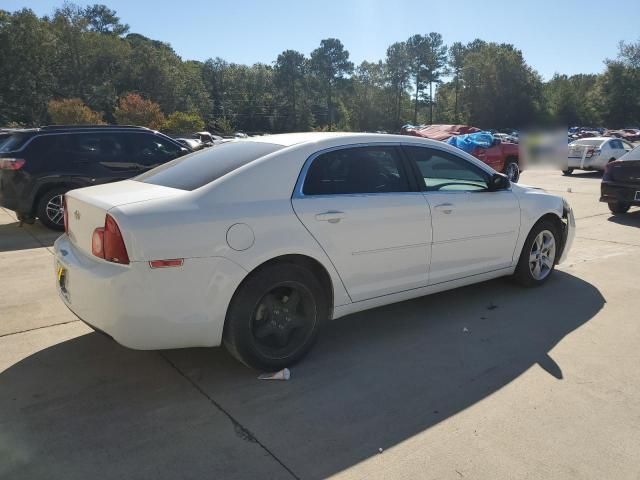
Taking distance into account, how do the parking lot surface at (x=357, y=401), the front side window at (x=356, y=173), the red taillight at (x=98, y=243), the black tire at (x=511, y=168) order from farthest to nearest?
the black tire at (x=511, y=168), the front side window at (x=356, y=173), the red taillight at (x=98, y=243), the parking lot surface at (x=357, y=401)

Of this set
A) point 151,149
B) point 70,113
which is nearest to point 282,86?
point 70,113

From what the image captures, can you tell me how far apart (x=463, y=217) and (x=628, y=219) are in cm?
659

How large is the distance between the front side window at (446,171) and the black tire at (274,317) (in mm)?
1414

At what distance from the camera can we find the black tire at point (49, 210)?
796 centimetres

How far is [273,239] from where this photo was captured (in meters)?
3.22

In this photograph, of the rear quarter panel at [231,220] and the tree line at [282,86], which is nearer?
the rear quarter panel at [231,220]

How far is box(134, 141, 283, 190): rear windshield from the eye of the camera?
11.3 ft

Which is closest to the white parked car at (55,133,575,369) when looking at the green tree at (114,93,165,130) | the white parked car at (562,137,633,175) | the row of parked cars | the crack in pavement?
the crack in pavement

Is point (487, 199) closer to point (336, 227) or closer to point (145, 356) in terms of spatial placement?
point (336, 227)

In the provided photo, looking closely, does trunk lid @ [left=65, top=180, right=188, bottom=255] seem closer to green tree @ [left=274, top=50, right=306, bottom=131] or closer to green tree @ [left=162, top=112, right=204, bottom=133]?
green tree @ [left=162, top=112, right=204, bottom=133]

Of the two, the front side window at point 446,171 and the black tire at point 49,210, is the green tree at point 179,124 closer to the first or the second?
the black tire at point 49,210

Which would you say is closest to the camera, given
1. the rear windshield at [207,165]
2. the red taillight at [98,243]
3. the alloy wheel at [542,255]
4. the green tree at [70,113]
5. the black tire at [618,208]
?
the red taillight at [98,243]

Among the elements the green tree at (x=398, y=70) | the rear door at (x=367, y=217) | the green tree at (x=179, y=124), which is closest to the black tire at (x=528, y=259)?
the rear door at (x=367, y=217)

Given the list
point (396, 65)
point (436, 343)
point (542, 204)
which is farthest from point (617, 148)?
point (396, 65)
